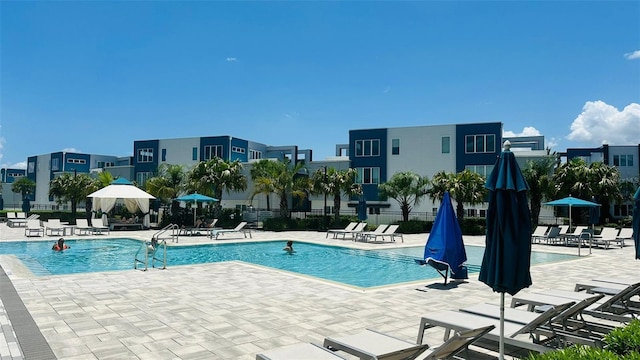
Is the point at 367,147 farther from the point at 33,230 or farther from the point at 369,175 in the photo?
the point at 33,230

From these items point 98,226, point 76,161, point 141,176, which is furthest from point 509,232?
point 76,161

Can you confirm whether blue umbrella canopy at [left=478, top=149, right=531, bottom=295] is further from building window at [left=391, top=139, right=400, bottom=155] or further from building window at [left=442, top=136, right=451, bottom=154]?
building window at [left=391, top=139, right=400, bottom=155]

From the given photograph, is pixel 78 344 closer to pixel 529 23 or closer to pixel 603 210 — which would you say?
pixel 529 23

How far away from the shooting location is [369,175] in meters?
40.3

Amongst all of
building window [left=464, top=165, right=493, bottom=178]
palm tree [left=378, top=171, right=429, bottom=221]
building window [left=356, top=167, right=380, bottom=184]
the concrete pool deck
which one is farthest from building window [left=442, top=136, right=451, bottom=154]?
the concrete pool deck

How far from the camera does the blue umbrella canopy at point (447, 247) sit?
10.7 meters

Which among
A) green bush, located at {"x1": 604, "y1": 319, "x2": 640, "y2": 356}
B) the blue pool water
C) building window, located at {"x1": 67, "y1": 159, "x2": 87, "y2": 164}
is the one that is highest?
building window, located at {"x1": 67, "y1": 159, "x2": 87, "y2": 164}

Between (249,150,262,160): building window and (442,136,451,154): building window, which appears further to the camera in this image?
(249,150,262,160): building window

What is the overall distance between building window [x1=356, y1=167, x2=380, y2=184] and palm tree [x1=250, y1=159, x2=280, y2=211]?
34.1 ft

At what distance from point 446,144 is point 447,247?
28.3 m

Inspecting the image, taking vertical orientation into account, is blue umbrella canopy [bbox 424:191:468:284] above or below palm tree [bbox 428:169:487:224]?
below

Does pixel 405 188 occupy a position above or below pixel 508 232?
above

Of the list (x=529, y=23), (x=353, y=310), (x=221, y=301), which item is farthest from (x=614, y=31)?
(x=221, y=301)

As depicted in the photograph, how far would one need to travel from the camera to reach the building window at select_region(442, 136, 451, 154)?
37.5 meters
